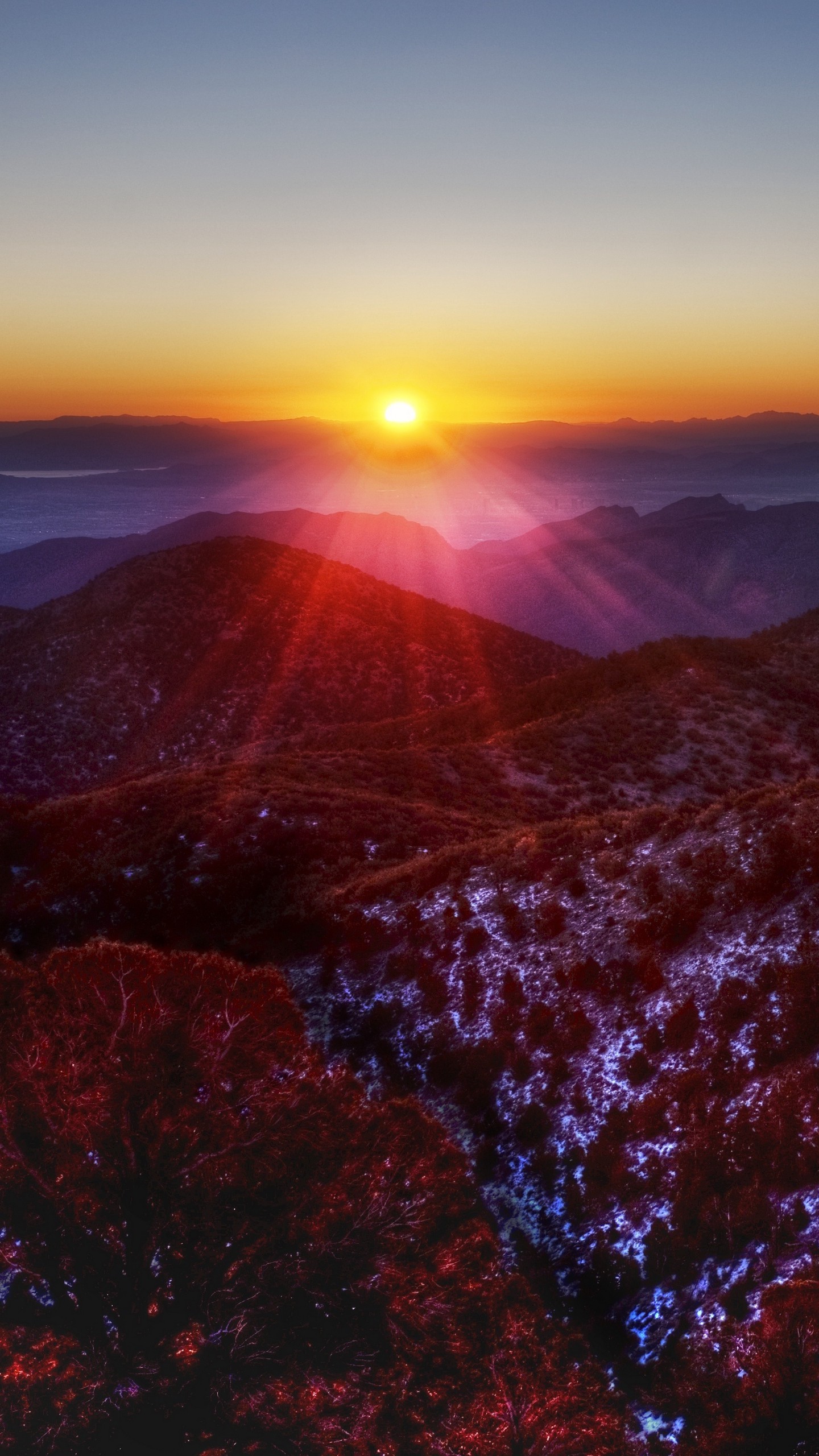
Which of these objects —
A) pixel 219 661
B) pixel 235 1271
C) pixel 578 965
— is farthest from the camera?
pixel 219 661

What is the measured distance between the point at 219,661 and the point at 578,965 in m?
67.9

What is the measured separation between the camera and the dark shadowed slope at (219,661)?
6881cm

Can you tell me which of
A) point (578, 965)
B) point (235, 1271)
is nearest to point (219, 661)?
point (578, 965)

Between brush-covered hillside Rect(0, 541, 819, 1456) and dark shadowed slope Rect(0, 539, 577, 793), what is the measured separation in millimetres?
26765

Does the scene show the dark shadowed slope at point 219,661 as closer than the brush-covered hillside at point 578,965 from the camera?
No

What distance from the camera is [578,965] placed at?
18.3m

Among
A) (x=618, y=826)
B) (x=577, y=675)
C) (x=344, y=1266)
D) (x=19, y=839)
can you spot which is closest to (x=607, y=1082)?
(x=344, y=1266)

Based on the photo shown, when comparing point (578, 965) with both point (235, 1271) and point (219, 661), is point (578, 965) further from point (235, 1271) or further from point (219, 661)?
point (219, 661)

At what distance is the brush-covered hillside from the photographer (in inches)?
476

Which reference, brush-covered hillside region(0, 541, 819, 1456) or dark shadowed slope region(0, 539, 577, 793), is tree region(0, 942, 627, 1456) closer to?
brush-covered hillside region(0, 541, 819, 1456)

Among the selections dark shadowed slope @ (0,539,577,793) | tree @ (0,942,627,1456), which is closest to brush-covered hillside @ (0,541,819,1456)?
tree @ (0,942,627,1456)

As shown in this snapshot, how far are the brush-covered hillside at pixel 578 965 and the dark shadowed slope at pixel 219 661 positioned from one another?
2676 centimetres

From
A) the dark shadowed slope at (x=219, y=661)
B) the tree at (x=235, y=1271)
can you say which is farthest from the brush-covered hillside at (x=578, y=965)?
the dark shadowed slope at (x=219, y=661)

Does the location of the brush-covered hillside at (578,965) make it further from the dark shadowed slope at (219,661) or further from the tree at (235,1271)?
the dark shadowed slope at (219,661)
